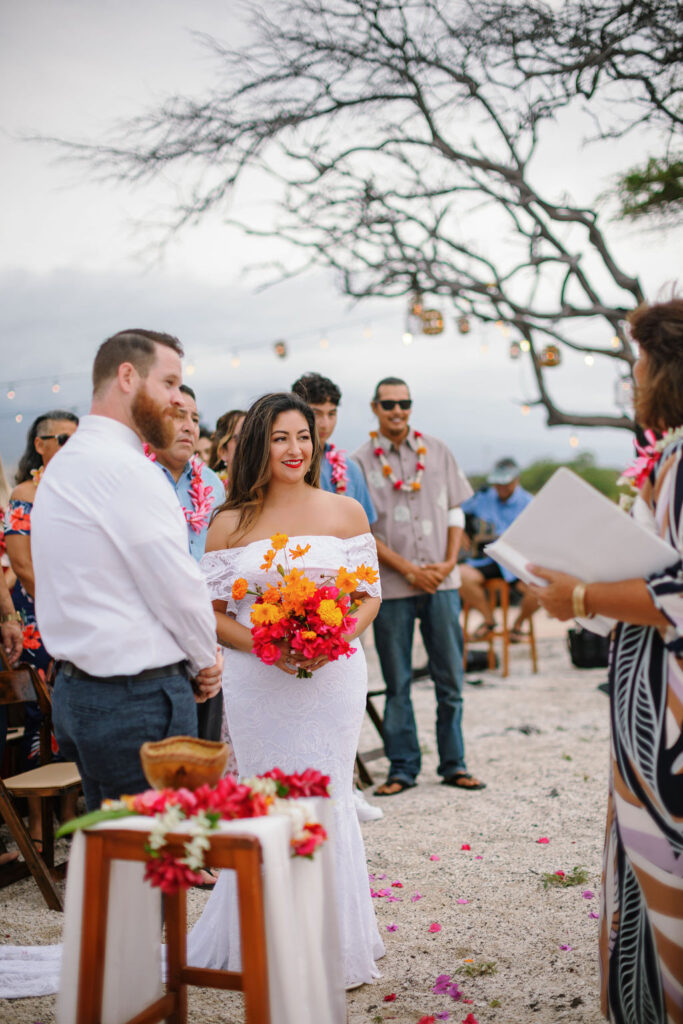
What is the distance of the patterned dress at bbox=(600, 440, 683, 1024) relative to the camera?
89.9 inches

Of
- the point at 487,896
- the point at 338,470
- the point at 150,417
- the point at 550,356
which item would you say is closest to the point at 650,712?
Answer: the point at 150,417

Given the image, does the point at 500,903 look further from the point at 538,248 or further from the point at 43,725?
the point at 538,248

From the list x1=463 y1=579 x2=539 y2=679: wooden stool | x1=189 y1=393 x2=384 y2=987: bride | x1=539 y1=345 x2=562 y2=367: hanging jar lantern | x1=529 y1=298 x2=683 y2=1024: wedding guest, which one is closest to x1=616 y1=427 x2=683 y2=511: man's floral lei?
A: x1=529 y1=298 x2=683 y2=1024: wedding guest

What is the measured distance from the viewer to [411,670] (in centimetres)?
568

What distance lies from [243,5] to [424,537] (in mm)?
6423

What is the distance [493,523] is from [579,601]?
862cm

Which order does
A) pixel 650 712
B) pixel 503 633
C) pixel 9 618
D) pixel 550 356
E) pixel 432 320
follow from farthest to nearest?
pixel 550 356 → pixel 432 320 → pixel 503 633 → pixel 9 618 → pixel 650 712

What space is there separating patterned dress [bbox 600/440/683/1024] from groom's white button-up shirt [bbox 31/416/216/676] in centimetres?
129

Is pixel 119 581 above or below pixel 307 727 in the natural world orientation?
above

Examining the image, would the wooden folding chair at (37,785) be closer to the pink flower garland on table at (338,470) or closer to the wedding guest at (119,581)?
the wedding guest at (119,581)

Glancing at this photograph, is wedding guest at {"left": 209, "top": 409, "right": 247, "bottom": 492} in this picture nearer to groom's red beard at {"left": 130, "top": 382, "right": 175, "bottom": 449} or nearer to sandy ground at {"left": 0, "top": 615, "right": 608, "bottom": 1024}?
sandy ground at {"left": 0, "top": 615, "right": 608, "bottom": 1024}

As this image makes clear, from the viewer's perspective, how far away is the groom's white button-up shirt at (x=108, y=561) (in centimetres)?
234

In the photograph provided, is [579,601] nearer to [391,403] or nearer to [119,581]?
[119,581]

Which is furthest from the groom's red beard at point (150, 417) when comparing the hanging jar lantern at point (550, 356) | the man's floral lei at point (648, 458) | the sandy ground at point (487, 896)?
the hanging jar lantern at point (550, 356)
